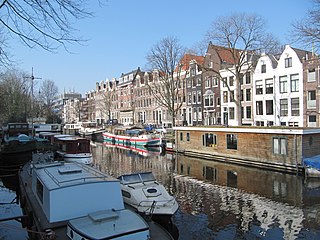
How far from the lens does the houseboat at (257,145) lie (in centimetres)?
2202

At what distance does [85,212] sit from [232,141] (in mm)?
20683

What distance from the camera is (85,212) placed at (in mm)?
9195

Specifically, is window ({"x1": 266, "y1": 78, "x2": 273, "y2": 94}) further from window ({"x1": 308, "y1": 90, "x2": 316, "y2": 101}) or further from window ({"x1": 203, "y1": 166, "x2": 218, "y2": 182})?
window ({"x1": 203, "y1": 166, "x2": 218, "y2": 182})

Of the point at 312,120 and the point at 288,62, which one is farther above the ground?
the point at 288,62

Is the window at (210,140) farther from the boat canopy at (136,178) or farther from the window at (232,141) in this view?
the boat canopy at (136,178)

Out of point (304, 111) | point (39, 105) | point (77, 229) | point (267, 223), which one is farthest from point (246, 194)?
point (39, 105)

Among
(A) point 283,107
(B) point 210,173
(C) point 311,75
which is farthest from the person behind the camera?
(A) point 283,107

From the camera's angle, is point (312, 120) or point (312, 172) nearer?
point (312, 172)

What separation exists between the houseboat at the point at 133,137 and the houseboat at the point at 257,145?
942 cm

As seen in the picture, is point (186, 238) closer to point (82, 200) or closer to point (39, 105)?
point (82, 200)

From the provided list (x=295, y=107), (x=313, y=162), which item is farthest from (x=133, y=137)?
(x=313, y=162)

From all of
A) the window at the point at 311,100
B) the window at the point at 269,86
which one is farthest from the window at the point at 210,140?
the window at the point at 269,86

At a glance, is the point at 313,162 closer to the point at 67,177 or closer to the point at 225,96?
the point at 67,177

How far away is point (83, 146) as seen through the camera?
91.6 ft
